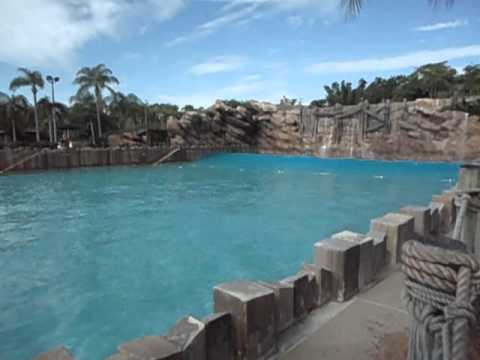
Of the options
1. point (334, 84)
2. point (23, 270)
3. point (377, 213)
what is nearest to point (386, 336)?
A: point (23, 270)

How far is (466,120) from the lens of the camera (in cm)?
2145

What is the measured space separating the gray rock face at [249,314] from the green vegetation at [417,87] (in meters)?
27.5

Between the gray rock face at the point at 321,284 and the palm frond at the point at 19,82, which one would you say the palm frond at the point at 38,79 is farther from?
the gray rock face at the point at 321,284

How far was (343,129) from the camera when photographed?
26641mm

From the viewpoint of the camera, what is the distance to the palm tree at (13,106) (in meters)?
28.0

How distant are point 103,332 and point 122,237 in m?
3.12

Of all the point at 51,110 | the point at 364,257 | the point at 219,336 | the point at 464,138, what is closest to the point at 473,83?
the point at 464,138

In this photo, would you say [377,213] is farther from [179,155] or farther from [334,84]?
[334,84]

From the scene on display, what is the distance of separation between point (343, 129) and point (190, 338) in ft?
89.4

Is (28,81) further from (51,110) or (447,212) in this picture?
(447,212)

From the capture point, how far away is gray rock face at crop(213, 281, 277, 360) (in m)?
1.58

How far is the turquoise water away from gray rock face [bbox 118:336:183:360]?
7.74 ft

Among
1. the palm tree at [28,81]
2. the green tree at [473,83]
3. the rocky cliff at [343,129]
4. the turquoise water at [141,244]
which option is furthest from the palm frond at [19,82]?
the green tree at [473,83]

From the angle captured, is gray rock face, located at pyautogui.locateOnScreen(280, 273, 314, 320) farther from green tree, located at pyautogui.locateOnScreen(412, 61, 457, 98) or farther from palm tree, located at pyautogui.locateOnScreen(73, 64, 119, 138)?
green tree, located at pyautogui.locateOnScreen(412, 61, 457, 98)
